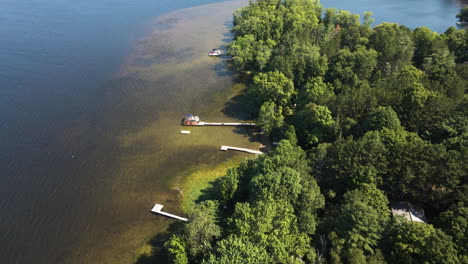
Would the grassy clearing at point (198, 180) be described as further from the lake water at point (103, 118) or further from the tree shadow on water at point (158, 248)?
the tree shadow on water at point (158, 248)

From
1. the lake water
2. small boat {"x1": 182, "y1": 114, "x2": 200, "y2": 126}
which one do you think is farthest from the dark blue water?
small boat {"x1": 182, "y1": 114, "x2": 200, "y2": 126}

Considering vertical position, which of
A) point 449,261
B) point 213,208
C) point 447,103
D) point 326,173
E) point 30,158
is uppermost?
point 447,103

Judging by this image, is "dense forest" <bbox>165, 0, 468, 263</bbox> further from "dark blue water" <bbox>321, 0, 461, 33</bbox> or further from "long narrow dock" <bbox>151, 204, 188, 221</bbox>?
"dark blue water" <bbox>321, 0, 461, 33</bbox>

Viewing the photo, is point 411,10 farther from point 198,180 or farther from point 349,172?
point 198,180

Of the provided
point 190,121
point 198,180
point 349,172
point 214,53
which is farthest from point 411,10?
point 198,180

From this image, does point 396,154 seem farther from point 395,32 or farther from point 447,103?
point 395,32

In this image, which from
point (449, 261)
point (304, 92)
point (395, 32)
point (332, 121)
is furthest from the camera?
point (395, 32)

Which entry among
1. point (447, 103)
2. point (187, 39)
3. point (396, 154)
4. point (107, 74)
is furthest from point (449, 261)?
point (187, 39)
